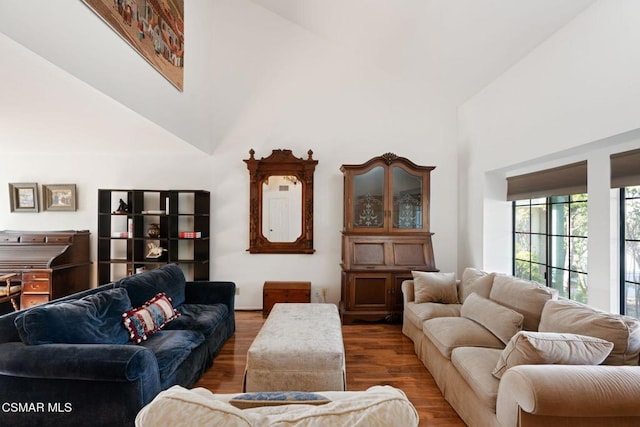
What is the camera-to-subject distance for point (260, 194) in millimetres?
4512

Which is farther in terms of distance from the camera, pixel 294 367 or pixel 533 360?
pixel 294 367

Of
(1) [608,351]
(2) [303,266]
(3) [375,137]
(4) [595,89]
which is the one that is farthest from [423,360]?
(3) [375,137]

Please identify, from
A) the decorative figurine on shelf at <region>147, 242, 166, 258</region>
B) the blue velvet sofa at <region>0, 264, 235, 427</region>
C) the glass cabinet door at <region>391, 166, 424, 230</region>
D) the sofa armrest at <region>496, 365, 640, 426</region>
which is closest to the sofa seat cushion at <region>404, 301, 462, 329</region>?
the glass cabinet door at <region>391, 166, 424, 230</region>

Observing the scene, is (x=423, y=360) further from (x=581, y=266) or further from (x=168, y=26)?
(x=168, y=26)

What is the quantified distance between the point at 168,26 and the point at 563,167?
12.8 feet

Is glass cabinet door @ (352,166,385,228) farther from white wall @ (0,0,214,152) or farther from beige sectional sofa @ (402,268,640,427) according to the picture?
white wall @ (0,0,214,152)

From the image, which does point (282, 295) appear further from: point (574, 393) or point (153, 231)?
point (574, 393)

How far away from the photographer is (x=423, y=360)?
2975 mm

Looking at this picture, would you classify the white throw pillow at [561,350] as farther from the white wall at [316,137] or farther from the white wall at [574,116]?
the white wall at [316,137]

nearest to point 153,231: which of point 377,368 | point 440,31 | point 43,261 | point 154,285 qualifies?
point 43,261

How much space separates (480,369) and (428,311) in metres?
1.22

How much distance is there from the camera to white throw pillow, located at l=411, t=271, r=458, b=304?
3535mm

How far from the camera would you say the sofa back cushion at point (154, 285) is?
279 centimetres
